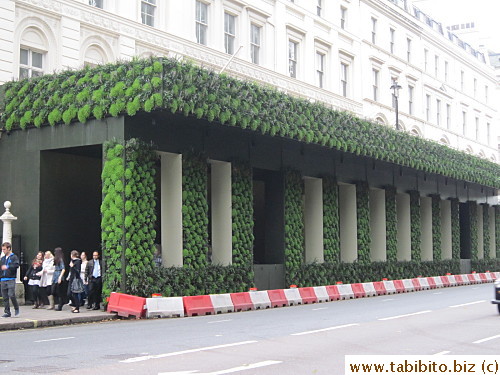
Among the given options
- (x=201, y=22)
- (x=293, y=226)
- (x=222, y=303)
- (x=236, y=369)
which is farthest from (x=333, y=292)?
(x=236, y=369)

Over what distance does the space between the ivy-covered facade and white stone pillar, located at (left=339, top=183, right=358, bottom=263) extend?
6 centimetres

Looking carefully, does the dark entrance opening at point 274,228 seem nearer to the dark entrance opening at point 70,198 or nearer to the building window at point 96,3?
the dark entrance opening at point 70,198

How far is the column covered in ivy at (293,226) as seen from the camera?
30578 mm

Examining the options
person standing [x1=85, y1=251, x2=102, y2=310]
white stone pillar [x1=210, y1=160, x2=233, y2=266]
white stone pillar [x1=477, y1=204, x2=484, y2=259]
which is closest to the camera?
person standing [x1=85, y1=251, x2=102, y2=310]

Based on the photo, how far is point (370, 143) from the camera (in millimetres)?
33312

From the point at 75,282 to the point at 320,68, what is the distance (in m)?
27.3

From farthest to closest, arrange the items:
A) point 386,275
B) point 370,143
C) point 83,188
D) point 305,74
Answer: point 305,74 → point 386,275 → point 370,143 → point 83,188

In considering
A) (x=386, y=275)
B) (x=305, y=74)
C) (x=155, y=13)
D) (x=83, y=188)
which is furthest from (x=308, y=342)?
(x=305, y=74)

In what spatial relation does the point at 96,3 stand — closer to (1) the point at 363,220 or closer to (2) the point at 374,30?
(1) the point at 363,220

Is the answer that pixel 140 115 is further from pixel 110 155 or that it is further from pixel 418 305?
pixel 418 305

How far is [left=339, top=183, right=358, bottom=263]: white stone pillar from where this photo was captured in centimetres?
3622

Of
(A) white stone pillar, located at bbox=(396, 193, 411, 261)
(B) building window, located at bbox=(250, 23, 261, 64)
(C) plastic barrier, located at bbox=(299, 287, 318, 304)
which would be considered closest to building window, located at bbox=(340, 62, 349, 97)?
(A) white stone pillar, located at bbox=(396, 193, 411, 261)

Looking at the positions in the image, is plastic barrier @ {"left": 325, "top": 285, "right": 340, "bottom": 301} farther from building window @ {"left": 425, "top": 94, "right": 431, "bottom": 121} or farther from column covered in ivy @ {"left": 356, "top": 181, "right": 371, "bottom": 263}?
building window @ {"left": 425, "top": 94, "right": 431, "bottom": 121}

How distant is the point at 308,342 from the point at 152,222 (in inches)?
403
